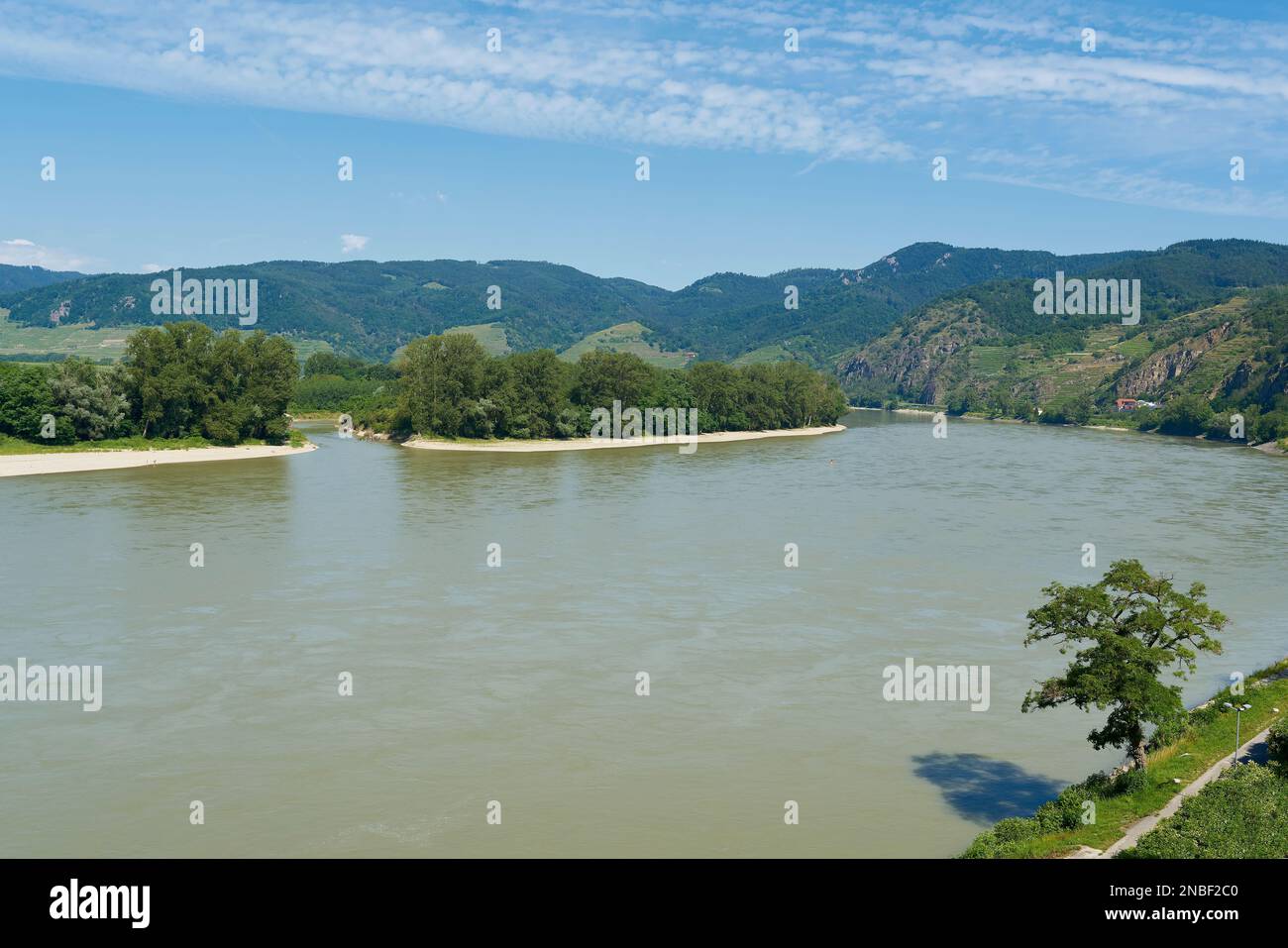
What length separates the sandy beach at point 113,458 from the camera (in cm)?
10294

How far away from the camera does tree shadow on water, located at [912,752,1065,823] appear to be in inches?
1036

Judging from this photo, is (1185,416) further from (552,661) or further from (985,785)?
(985,785)

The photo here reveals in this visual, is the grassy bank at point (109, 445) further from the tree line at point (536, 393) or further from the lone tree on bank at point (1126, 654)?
the lone tree on bank at point (1126, 654)

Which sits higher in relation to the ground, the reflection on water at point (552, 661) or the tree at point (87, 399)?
the tree at point (87, 399)

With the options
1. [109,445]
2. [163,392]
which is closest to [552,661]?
[109,445]

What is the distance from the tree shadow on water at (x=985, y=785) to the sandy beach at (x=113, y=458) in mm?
96729

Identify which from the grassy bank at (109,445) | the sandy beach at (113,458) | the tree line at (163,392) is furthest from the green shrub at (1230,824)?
the tree line at (163,392)

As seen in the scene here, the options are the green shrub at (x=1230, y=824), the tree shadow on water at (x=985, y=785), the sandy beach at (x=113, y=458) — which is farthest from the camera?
the sandy beach at (x=113, y=458)

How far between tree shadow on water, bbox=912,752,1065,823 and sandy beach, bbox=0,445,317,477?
96729mm

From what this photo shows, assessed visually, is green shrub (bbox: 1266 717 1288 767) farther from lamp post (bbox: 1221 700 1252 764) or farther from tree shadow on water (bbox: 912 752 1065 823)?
tree shadow on water (bbox: 912 752 1065 823)
